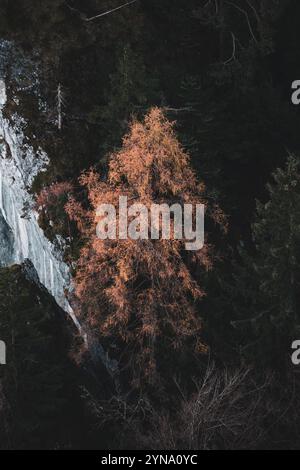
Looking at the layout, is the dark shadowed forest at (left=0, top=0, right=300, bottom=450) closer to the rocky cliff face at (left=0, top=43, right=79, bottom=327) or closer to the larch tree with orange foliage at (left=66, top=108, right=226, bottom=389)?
the larch tree with orange foliage at (left=66, top=108, right=226, bottom=389)

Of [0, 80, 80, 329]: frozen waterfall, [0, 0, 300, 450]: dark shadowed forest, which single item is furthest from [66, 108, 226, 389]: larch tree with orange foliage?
[0, 80, 80, 329]: frozen waterfall

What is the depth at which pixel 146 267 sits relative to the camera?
57.2 feet

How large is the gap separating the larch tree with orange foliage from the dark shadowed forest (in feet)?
0.19

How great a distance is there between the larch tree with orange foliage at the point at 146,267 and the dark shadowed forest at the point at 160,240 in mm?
59

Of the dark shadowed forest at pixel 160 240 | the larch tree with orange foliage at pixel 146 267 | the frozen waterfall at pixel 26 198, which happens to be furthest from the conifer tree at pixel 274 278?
the frozen waterfall at pixel 26 198

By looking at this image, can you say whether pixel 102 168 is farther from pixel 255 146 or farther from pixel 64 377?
pixel 64 377

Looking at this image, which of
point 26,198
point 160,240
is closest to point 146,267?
point 160,240

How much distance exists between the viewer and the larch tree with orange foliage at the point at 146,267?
16188 millimetres

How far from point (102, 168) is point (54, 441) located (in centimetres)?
977

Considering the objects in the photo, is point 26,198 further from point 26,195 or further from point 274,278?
point 274,278

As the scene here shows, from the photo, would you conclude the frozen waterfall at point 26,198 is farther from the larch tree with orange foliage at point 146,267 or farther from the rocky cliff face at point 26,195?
the larch tree with orange foliage at point 146,267

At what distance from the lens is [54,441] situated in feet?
68.2

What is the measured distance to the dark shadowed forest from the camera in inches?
664
